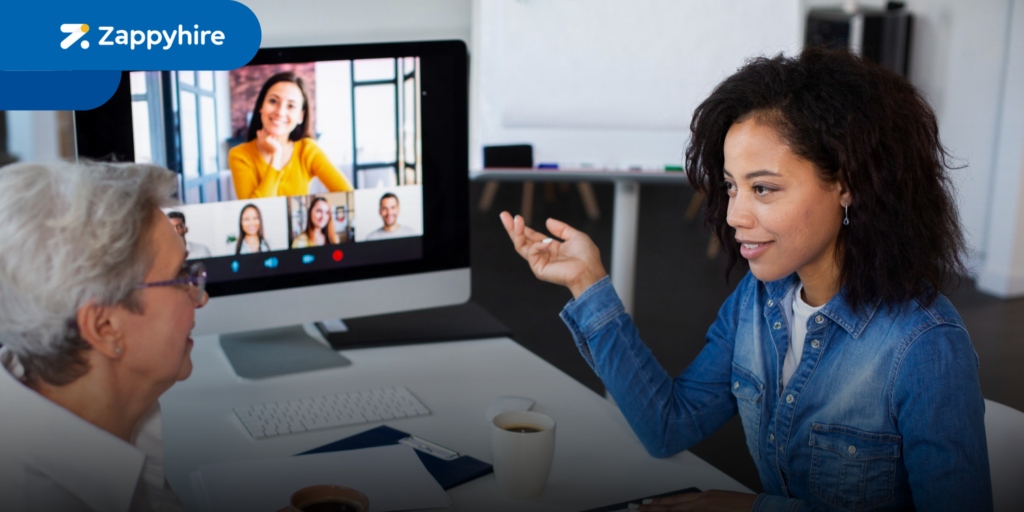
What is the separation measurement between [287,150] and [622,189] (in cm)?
128

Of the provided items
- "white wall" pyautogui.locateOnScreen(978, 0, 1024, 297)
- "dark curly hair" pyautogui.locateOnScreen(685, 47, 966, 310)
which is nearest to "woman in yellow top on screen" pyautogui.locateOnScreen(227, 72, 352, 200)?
"dark curly hair" pyautogui.locateOnScreen(685, 47, 966, 310)

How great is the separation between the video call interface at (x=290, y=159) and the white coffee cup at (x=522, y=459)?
528 mm

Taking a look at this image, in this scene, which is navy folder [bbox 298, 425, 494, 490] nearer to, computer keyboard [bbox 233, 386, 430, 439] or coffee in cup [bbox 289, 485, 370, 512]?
computer keyboard [bbox 233, 386, 430, 439]

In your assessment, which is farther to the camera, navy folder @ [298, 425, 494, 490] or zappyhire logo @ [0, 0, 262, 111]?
zappyhire logo @ [0, 0, 262, 111]

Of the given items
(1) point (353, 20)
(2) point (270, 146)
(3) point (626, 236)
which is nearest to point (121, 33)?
(2) point (270, 146)

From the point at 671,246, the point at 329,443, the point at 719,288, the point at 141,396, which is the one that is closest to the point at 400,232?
the point at 329,443

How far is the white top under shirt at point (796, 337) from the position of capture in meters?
1.06

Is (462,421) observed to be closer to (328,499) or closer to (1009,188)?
(328,499)

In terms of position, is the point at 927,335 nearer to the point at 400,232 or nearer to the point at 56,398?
the point at 400,232

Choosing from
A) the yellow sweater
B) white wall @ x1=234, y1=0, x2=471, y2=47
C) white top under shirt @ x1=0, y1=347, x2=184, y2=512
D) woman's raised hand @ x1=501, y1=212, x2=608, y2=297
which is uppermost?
white wall @ x1=234, y1=0, x2=471, y2=47

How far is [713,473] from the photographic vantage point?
1.01m

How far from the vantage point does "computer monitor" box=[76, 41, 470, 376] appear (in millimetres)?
1168

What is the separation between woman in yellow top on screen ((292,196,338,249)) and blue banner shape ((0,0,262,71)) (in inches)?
11.9

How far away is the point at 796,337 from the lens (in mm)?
1074
